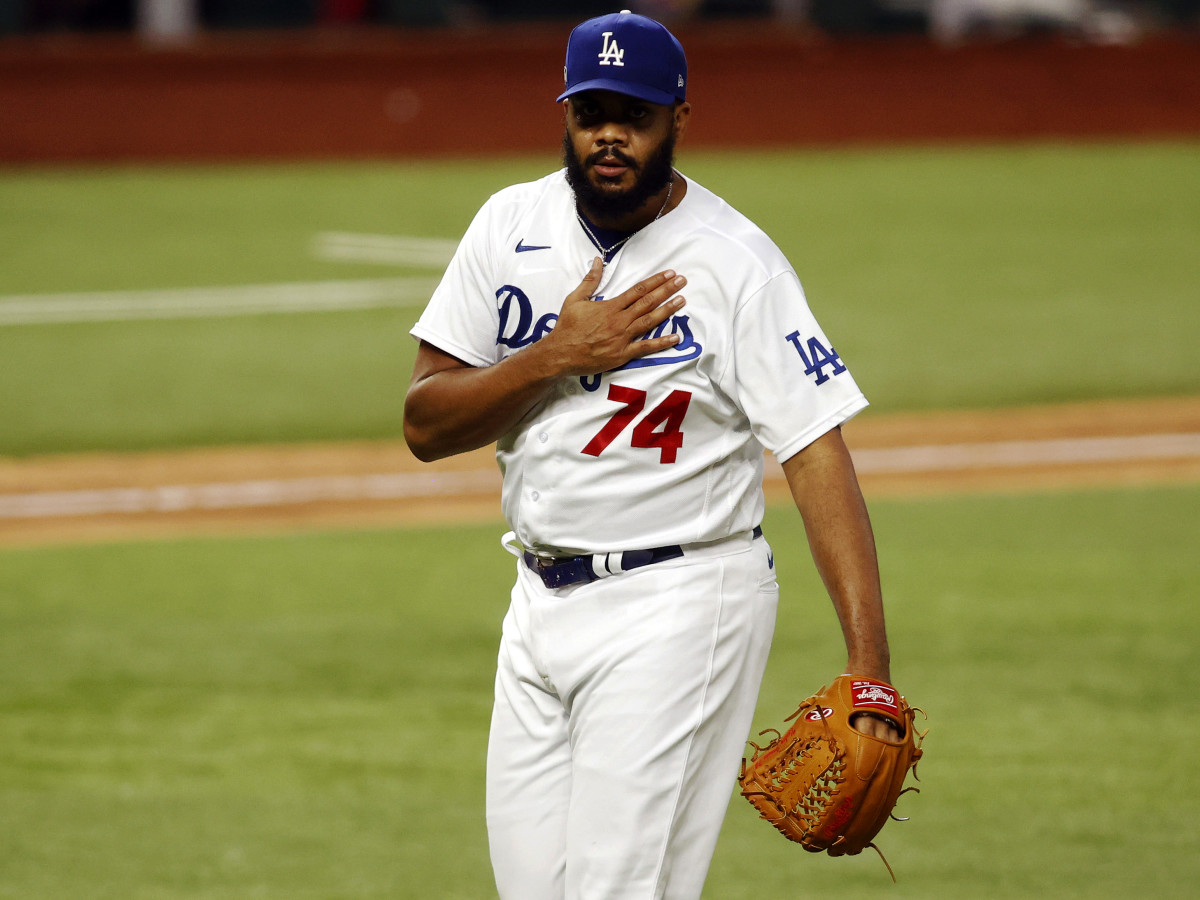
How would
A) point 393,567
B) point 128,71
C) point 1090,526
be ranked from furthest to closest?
1. point 128,71
2. point 1090,526
3. point 393,567

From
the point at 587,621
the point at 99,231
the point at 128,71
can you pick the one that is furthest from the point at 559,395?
the point at 128,71

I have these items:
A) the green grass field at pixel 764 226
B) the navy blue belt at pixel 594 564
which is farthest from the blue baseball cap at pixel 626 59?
the green grass field at pixel 764 226

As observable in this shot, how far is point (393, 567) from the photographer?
7.58 meters

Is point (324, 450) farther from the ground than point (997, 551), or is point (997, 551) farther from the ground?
point (997, 551)

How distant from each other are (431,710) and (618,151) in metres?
3.35

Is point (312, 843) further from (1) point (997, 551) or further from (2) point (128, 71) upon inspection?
(2) point (128, 71)

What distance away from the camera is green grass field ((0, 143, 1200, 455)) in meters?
11.4

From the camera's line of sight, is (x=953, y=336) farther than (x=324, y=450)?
Yes

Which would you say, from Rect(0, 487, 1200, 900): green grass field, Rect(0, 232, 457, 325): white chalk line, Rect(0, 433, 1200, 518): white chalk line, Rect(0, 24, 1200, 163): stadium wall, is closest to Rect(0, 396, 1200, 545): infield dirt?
Rect(0, 433, 1200, 518): white chalk line

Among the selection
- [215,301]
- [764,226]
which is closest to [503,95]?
[764,226]

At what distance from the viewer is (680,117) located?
110 inches

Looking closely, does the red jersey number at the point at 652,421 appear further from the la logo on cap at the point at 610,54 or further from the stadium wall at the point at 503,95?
the stadium wall at the point at 503,95

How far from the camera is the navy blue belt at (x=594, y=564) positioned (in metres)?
2.76

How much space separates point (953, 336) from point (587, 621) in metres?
10.8
